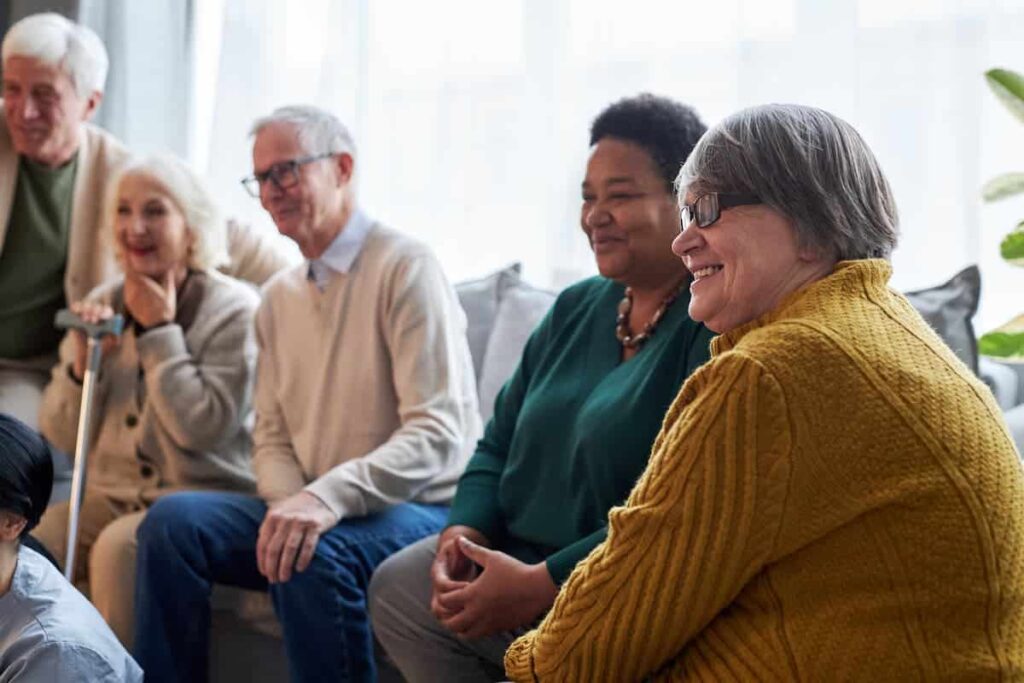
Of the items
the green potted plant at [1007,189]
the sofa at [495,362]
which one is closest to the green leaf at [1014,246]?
the green potted plant at [1007,189]

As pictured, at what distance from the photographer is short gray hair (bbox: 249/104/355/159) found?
2.54m

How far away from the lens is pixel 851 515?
1213 millimetres

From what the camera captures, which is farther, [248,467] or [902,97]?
[248,467]

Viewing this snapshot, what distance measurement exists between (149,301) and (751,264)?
1.69m

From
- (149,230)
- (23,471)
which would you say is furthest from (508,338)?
(23,471)

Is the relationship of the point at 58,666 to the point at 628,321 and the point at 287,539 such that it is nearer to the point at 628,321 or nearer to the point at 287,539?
the point at 287,539

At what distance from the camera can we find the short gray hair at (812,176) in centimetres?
133

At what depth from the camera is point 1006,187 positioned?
1.84 metres

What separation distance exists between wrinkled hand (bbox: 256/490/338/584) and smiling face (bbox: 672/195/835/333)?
40.6 inches

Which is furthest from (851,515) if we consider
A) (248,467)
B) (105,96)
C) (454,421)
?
(105,96)

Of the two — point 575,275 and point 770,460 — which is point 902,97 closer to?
point 575,275

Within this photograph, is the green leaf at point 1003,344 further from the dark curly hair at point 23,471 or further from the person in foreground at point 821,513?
the dark curly hair at point 23,471

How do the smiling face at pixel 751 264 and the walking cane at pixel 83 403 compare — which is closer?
the smiling face at pixel 751 264

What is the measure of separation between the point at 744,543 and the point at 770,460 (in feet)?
0.26
